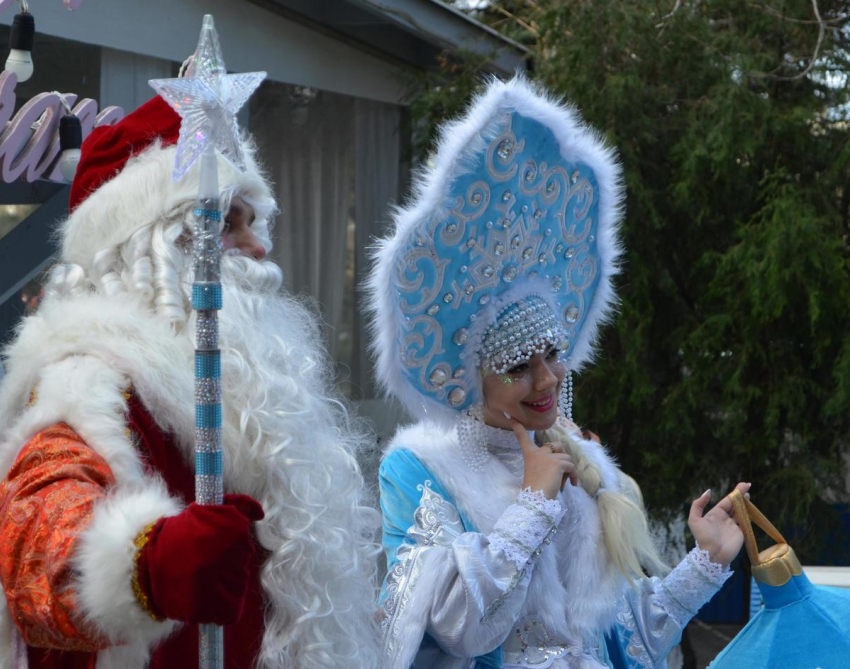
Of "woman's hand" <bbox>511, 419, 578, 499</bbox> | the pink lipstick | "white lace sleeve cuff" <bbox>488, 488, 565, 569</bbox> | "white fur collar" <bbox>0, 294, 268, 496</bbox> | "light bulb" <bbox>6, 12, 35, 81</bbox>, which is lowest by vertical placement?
"white lace sleeve cuff" <bbox>488, 488, 565, 569</bbox>

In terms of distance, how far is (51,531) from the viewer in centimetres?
131

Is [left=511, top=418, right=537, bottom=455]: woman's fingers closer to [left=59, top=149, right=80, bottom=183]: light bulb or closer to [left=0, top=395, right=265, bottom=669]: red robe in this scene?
[left=0, top=395, right=265, bottom=669]: red robe

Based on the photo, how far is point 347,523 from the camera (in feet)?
5.63

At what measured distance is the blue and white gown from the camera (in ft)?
7.07

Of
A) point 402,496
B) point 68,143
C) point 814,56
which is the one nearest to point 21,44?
point 68,143

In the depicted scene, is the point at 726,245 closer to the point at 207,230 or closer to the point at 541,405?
the point at 541,405

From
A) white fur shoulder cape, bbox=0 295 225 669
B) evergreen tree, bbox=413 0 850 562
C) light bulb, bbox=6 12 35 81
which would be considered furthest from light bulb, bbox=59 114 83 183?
evergreen tree, bbox=413 0 850 562

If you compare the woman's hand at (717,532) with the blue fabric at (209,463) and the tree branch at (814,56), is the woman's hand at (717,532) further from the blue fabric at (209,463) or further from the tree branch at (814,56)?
the tree branch at (814,56)

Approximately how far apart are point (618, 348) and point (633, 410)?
0.32 metres

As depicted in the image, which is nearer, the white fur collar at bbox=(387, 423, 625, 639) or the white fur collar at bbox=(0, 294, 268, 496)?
the white fur collar at bbox=(0, 294, 268, 496)

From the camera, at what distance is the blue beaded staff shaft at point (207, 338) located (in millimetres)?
1418

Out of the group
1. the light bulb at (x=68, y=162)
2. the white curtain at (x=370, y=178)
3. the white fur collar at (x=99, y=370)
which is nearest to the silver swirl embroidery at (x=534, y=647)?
the white fur collar at (x=99, y=370)

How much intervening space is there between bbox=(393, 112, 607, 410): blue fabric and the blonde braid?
0.91ft

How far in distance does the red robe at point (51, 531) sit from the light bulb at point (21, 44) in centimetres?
193
